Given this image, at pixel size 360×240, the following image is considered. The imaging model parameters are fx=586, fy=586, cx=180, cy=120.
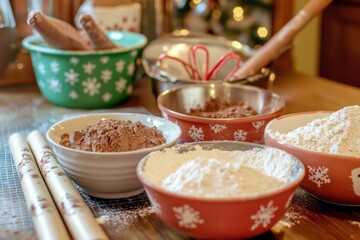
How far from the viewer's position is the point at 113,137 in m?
0.80

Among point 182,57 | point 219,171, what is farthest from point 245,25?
point 219,171

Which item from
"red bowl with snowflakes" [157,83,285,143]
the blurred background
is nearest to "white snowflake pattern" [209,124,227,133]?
"red bowl with snowflakes" [157,83,285,143]

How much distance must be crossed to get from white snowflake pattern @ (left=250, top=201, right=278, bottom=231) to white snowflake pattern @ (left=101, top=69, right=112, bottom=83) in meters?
0.70

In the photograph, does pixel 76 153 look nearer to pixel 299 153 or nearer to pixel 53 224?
pixel 53 224

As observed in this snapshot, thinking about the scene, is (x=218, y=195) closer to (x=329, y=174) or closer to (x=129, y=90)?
(x=329, y=174)

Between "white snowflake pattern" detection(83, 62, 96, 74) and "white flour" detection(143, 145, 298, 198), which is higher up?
"white flour" detection(143, 145, 298, 198)

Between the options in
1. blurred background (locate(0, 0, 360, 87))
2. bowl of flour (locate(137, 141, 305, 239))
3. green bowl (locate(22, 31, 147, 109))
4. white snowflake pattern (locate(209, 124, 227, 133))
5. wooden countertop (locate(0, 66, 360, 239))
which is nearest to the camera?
bowl of flour (locate(137, 141, 305, 239))

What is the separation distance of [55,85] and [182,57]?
0.28 m

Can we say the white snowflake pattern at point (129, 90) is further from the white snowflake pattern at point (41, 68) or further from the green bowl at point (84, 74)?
the white snowflake pattern at point (41, 68)

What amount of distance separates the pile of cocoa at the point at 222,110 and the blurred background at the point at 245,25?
1.62ft

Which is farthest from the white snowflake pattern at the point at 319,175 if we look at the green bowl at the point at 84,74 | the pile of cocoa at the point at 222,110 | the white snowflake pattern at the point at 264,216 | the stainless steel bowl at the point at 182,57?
the green bowl at the point at 84,74

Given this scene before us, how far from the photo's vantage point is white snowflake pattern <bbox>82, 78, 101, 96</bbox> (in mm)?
1263

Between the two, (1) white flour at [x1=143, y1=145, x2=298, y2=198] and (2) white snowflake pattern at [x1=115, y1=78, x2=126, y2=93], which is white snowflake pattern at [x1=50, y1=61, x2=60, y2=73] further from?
(1) white flour at [x1=143, y1=145, x2=298, y2=198]

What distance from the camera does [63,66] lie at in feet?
4.08
